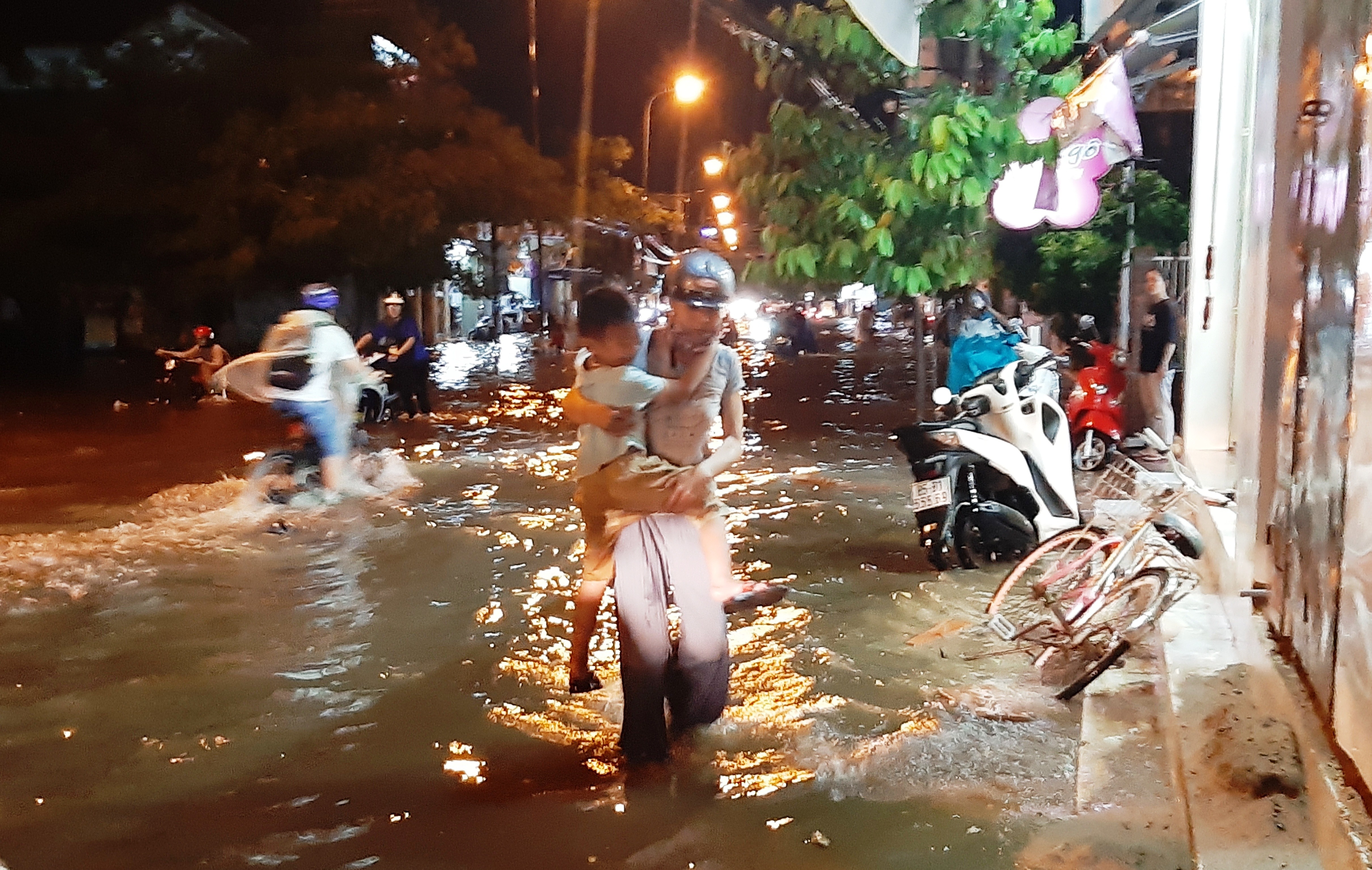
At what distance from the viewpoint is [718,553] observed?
4.98 meters

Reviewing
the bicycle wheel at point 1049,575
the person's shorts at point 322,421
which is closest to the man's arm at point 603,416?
the bicycle wheel at point 1049,575

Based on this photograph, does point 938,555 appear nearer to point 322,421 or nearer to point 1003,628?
point 1003,628

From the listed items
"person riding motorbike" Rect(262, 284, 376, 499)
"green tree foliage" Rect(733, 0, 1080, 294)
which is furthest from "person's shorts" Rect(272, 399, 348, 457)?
"green tree foliage" Rect(733, 0, 1080, 294)

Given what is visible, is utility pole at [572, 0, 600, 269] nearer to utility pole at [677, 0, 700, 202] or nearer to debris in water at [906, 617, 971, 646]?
utility pole at [677, 0, 700, 202]

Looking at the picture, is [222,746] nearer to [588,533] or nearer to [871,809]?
[588,533]

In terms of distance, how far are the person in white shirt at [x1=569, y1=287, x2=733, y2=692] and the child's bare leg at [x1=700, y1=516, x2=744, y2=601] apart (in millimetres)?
92

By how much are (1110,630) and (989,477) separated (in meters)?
2.19

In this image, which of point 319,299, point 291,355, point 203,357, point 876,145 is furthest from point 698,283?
point 203,357

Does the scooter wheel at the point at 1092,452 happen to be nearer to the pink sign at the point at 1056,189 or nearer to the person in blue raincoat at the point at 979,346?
the pink sign at the point at 1056,189

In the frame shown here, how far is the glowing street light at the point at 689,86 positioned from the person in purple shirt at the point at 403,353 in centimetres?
489

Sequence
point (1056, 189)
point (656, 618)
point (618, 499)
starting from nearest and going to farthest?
point (656, 618) < point (618, 499) < point (1056, 189)

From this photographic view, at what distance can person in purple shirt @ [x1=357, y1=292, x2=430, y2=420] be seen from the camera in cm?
1677

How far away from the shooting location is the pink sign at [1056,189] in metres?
10.1

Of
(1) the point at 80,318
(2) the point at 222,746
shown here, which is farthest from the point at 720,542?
(1) the point at 80,318
